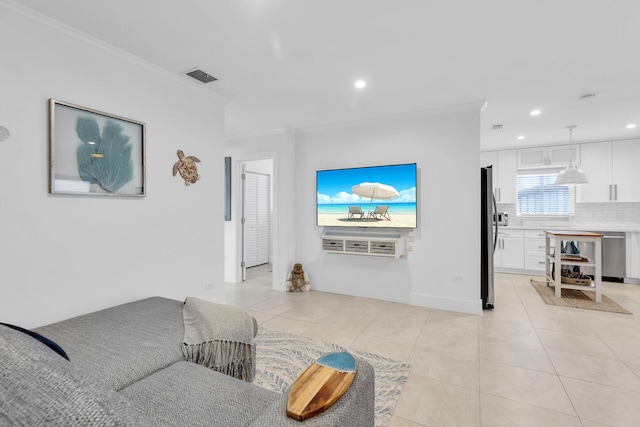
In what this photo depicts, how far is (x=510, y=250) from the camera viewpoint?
561cm

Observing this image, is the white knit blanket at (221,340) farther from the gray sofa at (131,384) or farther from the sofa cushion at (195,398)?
the sofa cushion at (195,398)

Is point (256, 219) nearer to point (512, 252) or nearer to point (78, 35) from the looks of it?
point (78, 35)

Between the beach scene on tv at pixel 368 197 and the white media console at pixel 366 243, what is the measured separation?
0.15 metres

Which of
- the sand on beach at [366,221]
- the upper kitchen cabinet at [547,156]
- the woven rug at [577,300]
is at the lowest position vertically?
the woven rug at [577,300]

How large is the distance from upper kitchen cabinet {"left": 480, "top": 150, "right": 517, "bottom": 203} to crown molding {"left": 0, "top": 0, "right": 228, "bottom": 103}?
5505 mm

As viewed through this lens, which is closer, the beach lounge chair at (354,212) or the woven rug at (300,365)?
the woven rug at (300,365)

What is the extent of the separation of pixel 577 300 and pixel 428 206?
7.68 feet

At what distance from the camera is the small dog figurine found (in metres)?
4.48

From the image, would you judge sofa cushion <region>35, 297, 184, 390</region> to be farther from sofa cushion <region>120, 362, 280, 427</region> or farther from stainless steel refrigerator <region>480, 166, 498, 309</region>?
stainless steel refrigerator <region>480, 166, 498, 309</region>

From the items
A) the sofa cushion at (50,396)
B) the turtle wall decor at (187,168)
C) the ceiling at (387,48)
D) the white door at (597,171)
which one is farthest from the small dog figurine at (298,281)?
the white door at (597,171)

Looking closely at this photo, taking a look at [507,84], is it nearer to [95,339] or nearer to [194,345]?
[194,345]

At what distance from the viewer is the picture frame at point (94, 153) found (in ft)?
6.56

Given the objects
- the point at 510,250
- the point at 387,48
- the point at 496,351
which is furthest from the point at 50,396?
the point at 510,250

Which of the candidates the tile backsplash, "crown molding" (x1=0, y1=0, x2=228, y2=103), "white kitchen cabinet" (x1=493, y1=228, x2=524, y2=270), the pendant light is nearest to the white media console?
"crown molding" (x1=0, y1=0, x2=228, y2=103)
